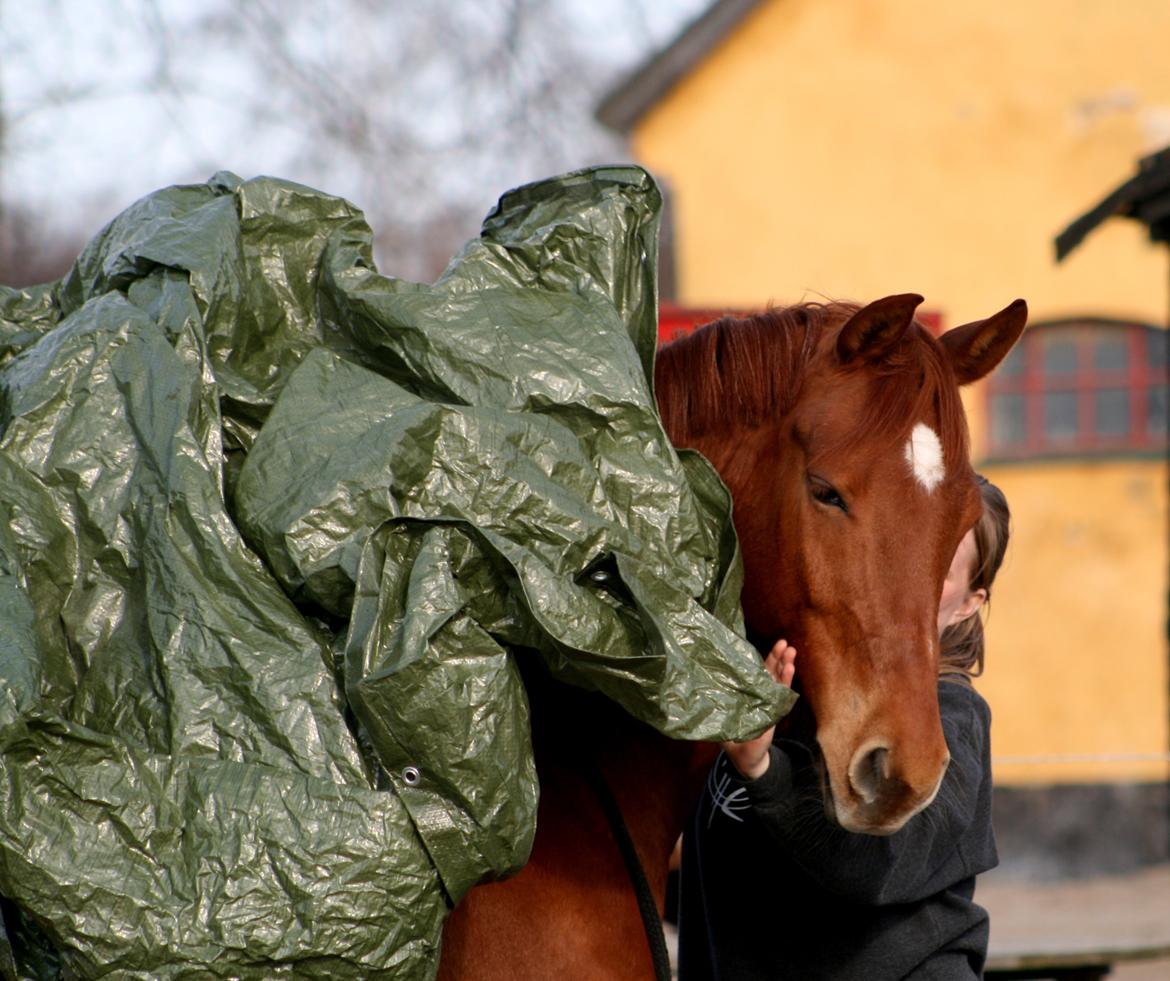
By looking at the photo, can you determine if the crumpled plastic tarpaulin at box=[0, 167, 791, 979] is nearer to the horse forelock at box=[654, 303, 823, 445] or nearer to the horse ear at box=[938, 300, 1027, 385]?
the horse forelock at box=[654, 303, 823, 445]

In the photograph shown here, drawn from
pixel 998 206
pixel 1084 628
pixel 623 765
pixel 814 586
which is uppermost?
pixel 998 206

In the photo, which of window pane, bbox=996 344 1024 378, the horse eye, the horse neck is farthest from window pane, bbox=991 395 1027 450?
the horse eye

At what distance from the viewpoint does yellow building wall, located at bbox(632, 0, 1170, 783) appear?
30.9 feet

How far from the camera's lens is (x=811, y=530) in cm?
191

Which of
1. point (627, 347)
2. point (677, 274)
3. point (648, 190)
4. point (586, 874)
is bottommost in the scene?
point (586, 874)

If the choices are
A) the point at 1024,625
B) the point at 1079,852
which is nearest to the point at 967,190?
the point at 1024,625

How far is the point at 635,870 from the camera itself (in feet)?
6.51

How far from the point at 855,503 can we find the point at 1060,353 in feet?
28.4

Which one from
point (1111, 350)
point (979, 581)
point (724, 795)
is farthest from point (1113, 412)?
point (724, 795)

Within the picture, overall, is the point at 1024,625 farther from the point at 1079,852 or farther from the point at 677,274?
the point at 677,274

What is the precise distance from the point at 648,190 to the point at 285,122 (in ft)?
38.4

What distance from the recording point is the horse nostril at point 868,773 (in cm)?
178

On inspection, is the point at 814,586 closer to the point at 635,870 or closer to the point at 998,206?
the point at 635,870

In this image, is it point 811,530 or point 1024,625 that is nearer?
point 811,530
